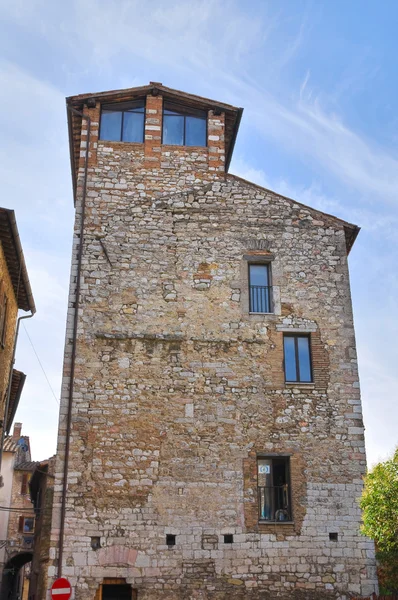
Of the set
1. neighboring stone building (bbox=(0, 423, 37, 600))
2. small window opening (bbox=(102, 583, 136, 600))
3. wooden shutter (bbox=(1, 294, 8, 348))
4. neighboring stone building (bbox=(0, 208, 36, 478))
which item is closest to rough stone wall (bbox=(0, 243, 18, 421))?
neighboring stone building (bbox=(0, 208, 36, 478))

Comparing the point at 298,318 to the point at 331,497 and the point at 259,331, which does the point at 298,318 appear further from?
the point at 331,497

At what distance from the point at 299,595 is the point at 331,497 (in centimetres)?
217

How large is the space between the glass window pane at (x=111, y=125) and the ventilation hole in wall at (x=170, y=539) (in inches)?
410

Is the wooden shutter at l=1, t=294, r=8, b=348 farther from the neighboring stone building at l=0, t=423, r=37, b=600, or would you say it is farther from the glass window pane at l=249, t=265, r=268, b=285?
the neighboring stone building at l=0, t=423, r=37, b=600

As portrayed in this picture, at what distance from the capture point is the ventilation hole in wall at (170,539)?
13289 millimetres

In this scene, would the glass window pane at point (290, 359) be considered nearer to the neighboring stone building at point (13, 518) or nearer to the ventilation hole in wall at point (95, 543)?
the ventilation hole in wall at point (95, 543)

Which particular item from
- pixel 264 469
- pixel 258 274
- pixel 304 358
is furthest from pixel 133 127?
pixel 264 469

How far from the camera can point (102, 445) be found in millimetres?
13922

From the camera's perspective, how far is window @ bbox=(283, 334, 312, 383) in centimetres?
1499

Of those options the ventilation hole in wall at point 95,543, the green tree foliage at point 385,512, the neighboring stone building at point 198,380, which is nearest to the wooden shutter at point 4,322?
the neighboring stone building at point 198,380

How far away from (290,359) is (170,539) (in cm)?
504

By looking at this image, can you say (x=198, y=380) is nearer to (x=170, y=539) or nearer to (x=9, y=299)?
(x=170, y=539)

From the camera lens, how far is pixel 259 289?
15812 millimetres

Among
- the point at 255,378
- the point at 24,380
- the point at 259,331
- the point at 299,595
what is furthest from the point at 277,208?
the point at 24,380
